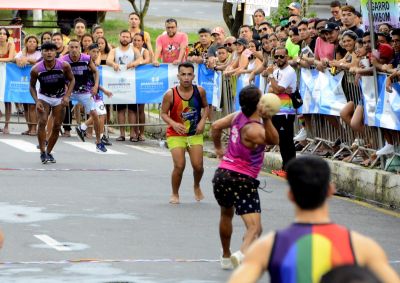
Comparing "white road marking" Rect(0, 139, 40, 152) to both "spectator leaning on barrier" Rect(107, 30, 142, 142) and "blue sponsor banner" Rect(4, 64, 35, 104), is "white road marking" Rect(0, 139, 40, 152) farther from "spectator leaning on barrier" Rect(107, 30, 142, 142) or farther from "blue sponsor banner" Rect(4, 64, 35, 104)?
"spectator leaning on barrier" Rect(107, 30, 142, 142)

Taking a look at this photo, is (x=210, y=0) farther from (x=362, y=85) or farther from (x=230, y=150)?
(x=230, y=150)

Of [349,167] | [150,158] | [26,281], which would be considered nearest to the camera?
[26,281]

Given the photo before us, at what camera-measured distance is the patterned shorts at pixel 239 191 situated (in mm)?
9766

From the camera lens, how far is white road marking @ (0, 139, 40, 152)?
20125 millimetres

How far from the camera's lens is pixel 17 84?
23406mm

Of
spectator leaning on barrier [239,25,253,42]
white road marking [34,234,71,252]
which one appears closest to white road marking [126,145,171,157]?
spectator leaning on barrier [239,25,253,42]

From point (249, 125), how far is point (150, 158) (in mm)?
9789

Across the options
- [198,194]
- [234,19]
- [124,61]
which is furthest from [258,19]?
[198,194]

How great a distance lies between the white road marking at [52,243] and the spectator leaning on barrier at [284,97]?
5.86 m

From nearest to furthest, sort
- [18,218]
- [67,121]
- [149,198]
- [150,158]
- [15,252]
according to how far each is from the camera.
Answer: [15,252] → [18,218] → [149,198] → [150,158] → [67,121]

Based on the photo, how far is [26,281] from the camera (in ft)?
30.9

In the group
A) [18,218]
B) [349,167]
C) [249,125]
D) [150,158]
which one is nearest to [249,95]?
[249,125]

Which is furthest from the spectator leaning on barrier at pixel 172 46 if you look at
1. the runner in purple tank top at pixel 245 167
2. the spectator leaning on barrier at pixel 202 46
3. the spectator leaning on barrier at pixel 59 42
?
A: the runner in purple tank top at pixel 245 167

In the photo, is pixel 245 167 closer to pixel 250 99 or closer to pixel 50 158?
pixel 250 99
